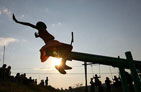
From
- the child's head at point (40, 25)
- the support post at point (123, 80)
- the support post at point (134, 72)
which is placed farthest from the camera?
the child's head at point (40, 25)

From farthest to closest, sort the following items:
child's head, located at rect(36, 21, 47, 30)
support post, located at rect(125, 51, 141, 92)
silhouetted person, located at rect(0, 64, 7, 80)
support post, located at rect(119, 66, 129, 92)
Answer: silhouetted person, located at rect(0, 64, 7, 80), child's head, located at rect(36, 21, 47, 30), support post, located at rect(119, 66, 129, 92), support post, located at rect(125, 51, 141, 92)

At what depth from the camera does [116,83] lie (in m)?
14.9

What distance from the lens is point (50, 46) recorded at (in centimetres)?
323

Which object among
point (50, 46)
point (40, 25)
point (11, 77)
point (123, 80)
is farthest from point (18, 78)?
point (123, 80)

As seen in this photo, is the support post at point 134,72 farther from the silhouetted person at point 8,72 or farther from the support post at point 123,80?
the silhouetted person at point 8,72

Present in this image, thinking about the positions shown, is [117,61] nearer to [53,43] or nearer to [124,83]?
[124,83]

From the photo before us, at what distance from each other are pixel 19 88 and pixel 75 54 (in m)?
16.4

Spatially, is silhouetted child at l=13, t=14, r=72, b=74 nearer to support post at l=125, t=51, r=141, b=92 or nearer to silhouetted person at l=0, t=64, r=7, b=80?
support post at l=125, t=51, r=141, b=92

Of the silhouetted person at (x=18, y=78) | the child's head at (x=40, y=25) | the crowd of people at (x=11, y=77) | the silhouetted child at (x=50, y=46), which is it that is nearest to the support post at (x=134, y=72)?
the silhouetted child at (x=50, y=46)

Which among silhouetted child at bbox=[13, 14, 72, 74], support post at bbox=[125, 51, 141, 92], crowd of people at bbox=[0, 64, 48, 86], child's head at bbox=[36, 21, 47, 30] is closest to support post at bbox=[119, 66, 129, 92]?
support post at bbox=[125, 51, 141, 92]

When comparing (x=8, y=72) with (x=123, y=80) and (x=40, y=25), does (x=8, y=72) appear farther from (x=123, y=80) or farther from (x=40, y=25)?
(x=123, y=80)

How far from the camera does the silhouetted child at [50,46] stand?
3.24m

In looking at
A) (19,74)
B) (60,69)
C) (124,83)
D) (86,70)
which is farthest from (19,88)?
(124,83)

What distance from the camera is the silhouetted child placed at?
3238mm
